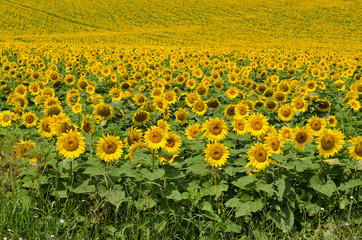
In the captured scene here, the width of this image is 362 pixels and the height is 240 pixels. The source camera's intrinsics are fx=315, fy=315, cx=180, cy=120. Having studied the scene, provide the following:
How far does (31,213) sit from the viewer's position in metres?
3.25

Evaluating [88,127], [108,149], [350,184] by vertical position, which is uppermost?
[350,184]

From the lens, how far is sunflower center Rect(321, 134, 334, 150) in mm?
3482

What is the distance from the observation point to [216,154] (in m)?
3.57

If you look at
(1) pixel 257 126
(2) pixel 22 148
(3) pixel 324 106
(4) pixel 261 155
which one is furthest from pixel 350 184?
(2) pixel 22 148

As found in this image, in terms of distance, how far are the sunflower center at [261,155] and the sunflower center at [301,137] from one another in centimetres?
68

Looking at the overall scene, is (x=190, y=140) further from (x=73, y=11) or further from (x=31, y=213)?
(x=73, y=11)

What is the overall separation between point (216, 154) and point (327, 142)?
123 cm

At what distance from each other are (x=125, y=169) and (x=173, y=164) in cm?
54

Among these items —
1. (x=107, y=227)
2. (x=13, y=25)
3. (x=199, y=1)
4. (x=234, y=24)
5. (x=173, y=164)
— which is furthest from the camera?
(x=199, y=1)

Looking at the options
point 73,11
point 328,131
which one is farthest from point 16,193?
point 73,11

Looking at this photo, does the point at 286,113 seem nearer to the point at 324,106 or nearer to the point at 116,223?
the point at 324,106

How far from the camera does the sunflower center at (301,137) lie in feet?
12.2

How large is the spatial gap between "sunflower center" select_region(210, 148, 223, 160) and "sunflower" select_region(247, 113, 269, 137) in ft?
2.61

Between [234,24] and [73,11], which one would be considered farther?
[73,11]
